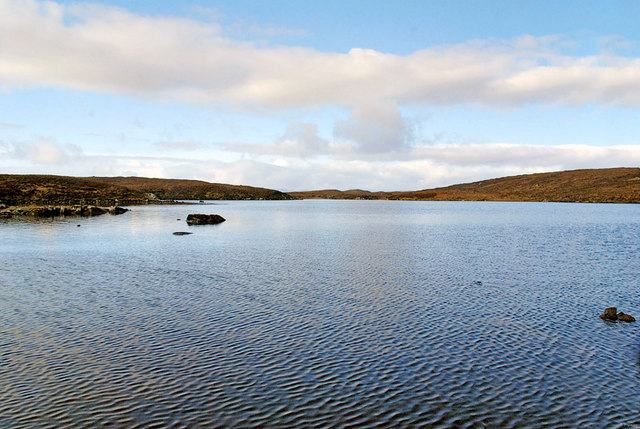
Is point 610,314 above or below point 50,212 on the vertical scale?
below

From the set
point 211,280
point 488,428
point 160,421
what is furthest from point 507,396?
point 211,280

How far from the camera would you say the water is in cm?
1366

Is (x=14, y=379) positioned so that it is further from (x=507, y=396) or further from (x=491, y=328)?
(x=491, y=328)

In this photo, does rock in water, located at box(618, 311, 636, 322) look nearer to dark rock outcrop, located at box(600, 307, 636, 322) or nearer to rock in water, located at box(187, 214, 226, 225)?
dark rock outcrop, located at box(600, 307, 636, 322)

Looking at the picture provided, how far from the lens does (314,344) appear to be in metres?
19.6

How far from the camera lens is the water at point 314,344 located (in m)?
13.7

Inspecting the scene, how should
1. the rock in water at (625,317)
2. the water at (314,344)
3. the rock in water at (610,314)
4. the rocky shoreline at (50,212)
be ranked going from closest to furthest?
the water at (314,344) → the rock in water at (625,317) → the rock in water at (610,314) → the rocky shoreline at (50,212)

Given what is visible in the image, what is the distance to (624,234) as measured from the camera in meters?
69.8

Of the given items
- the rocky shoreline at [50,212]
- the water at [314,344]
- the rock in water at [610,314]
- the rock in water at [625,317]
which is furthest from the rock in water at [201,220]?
the rock in water at [625,317]

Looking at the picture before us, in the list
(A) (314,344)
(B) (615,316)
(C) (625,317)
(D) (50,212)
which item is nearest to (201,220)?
(D) (50,212)

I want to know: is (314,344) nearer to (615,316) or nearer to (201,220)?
(615,316)

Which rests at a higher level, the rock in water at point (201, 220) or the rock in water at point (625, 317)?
the rock in water at point (201, 220)

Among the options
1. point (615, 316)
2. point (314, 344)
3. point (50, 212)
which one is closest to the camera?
point (314, 344)

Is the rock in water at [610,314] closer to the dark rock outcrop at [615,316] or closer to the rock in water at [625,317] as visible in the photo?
the dark rock outcrop at [615,316]
